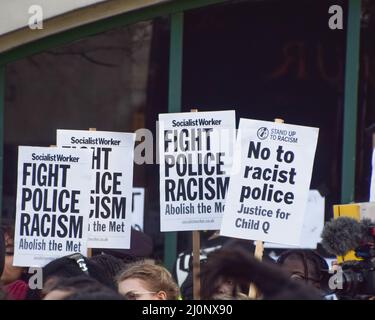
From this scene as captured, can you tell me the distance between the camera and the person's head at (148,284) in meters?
4.05

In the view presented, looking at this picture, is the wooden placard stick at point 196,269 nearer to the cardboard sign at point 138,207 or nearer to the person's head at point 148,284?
the person's head at point 148,284

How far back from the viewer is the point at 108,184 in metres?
5.24

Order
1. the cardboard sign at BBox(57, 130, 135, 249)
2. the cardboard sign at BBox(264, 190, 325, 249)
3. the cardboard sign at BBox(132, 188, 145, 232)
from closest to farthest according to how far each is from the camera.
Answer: the cardboard sign at BBox(57, 130, 135, 249)
the cardboard sign at BBox(264, 190, 325, 249)
the cardboard sign at BBox(132, 188, 145, 232)

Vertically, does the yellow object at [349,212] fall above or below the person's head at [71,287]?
above

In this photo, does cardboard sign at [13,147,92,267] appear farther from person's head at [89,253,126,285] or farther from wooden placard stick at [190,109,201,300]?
wooden placard stick at [190,109,201,300]

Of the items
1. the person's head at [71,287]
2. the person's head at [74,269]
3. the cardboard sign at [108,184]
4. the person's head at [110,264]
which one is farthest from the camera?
the cardboard sign at [108,184]

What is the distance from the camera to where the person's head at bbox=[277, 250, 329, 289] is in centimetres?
489

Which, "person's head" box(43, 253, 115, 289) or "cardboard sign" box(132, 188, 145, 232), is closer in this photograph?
"person's head" box(43, 253, 115, 289)

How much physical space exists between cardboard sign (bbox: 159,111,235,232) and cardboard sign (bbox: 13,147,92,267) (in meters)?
0.41

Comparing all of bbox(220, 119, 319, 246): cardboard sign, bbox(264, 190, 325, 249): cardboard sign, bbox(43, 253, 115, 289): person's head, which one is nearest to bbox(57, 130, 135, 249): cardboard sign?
bbox(220, 119, 319, 246): cardboard sign

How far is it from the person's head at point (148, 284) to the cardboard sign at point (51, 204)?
Answer: 2.87ft

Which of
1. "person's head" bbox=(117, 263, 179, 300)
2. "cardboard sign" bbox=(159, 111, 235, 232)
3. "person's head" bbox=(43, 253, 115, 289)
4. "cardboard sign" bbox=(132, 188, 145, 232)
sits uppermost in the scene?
"cardboard sign" bbox=(159, 111, 235, 232)

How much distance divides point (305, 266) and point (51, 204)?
1.32m

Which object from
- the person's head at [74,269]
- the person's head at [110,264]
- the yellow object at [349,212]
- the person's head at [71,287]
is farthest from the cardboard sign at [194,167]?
the person's head at [71,287]
